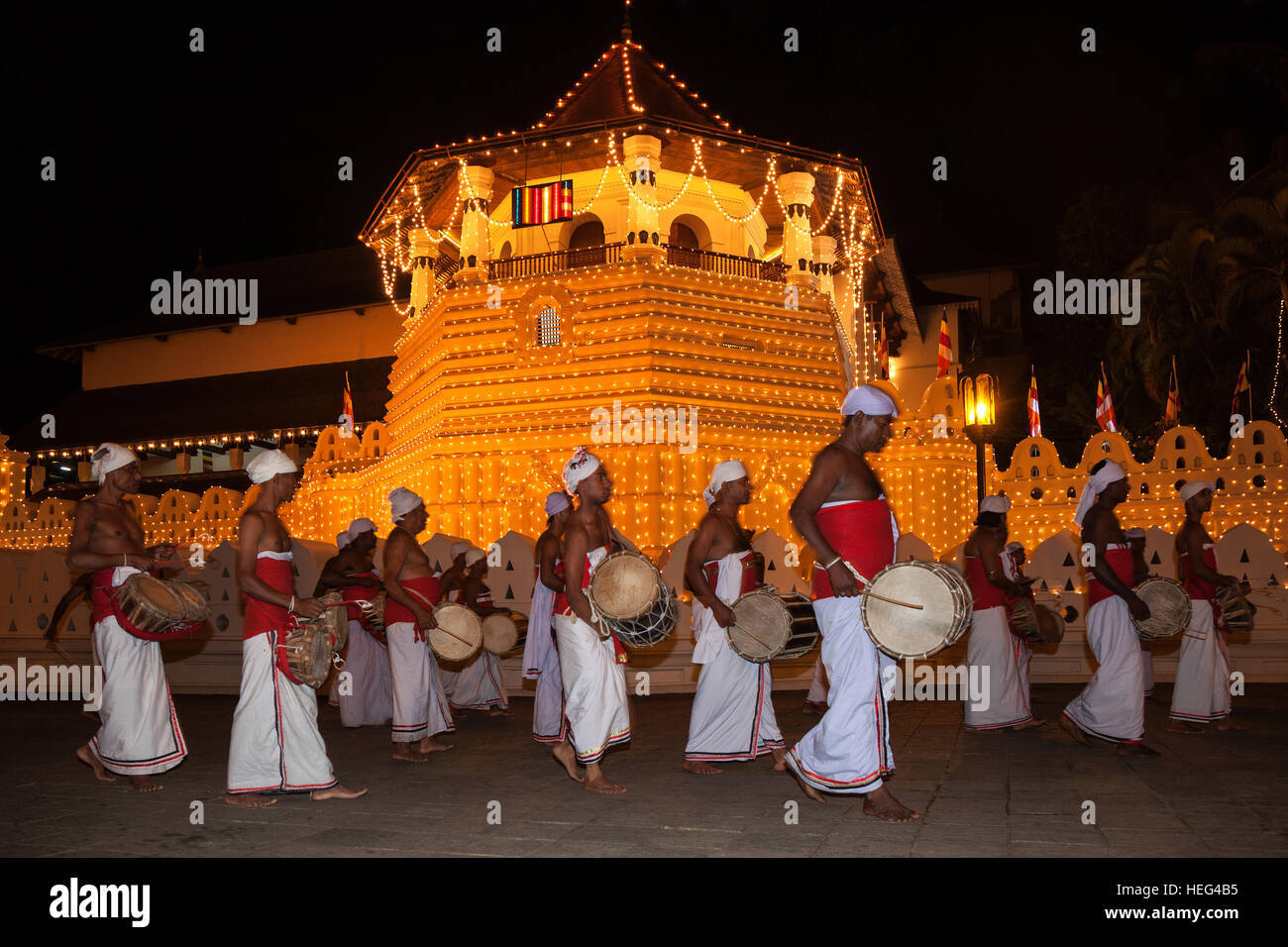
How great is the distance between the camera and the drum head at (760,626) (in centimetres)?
686

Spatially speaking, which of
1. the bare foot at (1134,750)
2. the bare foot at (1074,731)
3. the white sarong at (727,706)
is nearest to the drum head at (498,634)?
the white sarong at (727,706)

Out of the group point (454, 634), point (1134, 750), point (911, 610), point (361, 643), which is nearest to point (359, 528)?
point (361, 643)

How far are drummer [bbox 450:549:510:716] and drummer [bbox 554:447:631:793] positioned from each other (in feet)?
13.5

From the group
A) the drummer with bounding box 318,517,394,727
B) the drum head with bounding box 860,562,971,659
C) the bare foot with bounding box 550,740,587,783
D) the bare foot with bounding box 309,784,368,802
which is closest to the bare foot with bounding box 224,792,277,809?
the bare foot with bounding box 309,784,368,802

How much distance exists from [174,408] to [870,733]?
1362 inches

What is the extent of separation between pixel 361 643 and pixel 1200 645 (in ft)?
22.1

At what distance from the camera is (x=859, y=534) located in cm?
572

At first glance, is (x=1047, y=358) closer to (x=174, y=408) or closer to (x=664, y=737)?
(x=174, y=408)

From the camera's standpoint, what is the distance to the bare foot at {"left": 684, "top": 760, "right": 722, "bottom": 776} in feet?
22.6

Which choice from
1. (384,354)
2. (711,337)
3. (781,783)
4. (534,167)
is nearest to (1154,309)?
(711,337)

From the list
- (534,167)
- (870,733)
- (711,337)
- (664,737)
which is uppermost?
(534,167)

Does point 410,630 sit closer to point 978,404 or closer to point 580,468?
point 580,468

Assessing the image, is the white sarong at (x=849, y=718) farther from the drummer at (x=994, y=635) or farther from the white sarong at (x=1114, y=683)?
the drummer at (x=994, y=635)

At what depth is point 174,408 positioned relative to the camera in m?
36.3
